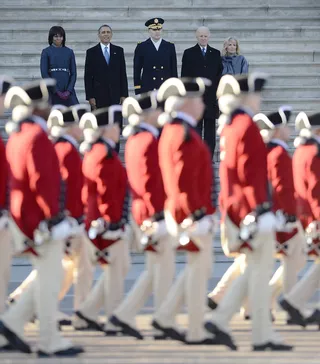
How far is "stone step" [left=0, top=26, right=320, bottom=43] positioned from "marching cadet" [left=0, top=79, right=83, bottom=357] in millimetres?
11506

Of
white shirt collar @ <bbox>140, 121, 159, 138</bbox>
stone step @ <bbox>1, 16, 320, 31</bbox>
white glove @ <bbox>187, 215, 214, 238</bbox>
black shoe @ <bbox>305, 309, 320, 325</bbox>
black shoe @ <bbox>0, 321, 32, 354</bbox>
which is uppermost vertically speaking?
stone step @ <bbox>1, 16, 320, 31</bbox>

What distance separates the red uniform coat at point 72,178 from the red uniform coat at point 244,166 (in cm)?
190

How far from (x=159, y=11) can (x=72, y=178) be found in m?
10.7

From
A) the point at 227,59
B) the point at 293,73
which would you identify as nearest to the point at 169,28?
the point at 293,73

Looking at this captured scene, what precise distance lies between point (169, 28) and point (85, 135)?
9.94 meters

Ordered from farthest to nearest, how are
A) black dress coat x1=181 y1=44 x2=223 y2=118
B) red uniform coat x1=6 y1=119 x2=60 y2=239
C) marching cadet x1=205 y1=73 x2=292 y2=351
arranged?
1. black dress coat x1=181 y1=44 x2=223 y2=118
2. marching cadet x1=205 y1=73 x2=292 y2=351
3. red uniform coat x1=6 y1=119 x2=60 y2=239

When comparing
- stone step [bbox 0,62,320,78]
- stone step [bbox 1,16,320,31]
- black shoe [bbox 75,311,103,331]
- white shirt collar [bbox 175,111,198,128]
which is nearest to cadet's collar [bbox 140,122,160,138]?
white shirt collar [bbox 175,111,198,128]

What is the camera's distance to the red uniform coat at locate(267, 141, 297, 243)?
43.2 feet

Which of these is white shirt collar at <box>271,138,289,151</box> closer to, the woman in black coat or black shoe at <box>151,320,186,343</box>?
black shoe at <box>151,320,186,343</box>

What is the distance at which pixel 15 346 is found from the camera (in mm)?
11289

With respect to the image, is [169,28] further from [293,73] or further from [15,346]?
[15,346]

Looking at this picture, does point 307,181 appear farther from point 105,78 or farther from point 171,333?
point 105,78

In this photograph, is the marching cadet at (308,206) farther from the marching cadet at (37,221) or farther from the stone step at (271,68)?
the stone step at (271,68)

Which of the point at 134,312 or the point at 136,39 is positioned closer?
the point at 134,312
